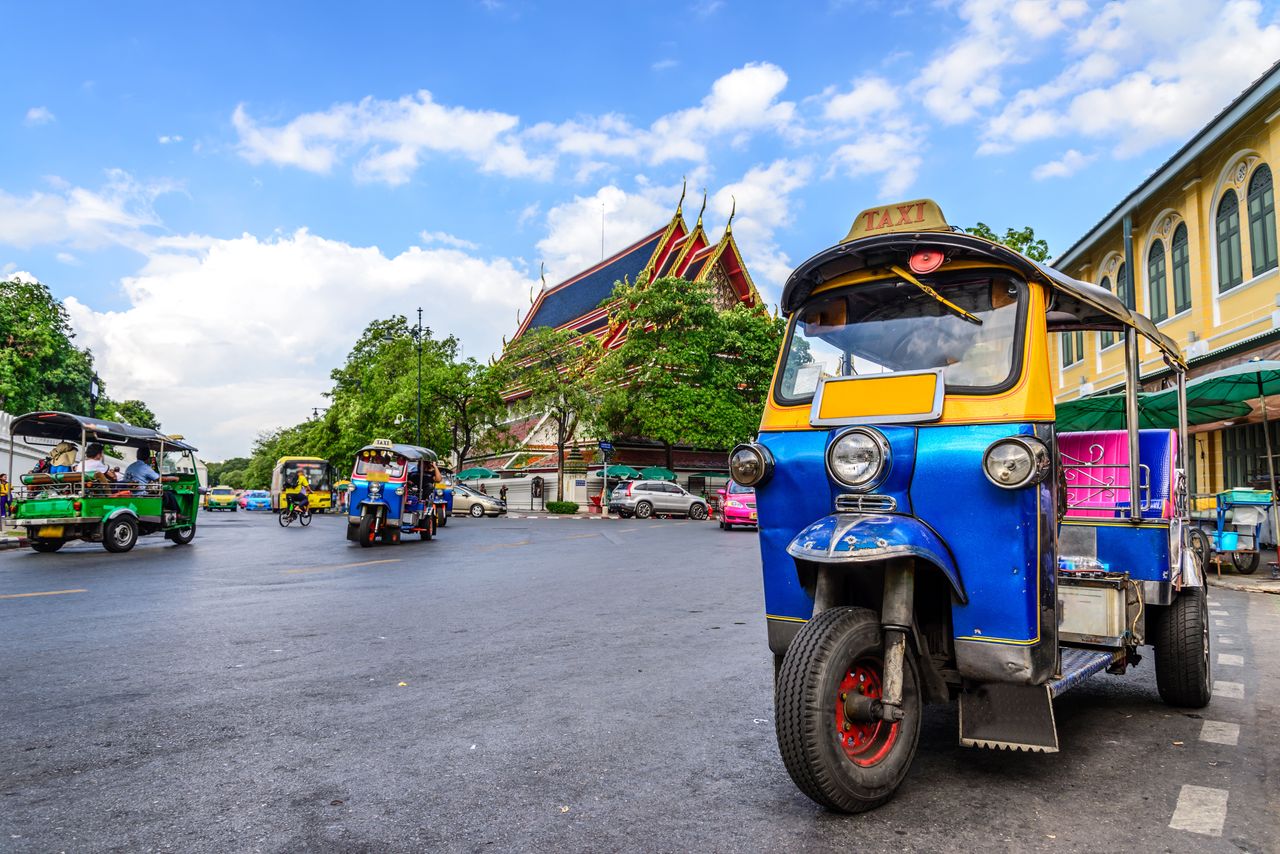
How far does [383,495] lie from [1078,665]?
15.7 meters

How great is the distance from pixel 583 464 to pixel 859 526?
39545 mm

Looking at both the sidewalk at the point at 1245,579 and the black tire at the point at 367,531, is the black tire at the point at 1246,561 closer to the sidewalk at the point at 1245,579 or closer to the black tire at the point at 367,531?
the sidewalk at the point at 1245,579

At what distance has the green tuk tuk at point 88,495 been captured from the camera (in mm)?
14789

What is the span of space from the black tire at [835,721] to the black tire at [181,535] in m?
17.2

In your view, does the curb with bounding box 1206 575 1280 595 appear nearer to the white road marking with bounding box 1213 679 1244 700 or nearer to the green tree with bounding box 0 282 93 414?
the white road marking with bounding box 1213 679 1244 700

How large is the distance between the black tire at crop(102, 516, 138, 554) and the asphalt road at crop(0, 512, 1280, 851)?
26.7 ft

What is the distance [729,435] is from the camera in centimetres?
3738

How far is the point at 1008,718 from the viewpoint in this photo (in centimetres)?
337

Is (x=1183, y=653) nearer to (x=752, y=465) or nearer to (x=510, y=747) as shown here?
(x=752, y=465)

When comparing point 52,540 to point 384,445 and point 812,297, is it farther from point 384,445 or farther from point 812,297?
point 812,297

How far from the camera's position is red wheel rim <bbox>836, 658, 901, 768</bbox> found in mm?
3186

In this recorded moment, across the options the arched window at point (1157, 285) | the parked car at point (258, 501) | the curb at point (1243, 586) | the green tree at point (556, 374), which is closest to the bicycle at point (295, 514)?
the green tree at point (556, 374)

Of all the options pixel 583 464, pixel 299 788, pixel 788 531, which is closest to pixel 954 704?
pixel 788 531

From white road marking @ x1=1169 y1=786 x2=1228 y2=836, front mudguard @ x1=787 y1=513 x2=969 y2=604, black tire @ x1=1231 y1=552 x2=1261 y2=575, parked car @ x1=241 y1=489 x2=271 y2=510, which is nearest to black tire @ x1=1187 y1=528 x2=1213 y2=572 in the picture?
white road marking @ x1=1169 y1=786 x2=1228 y2=836
